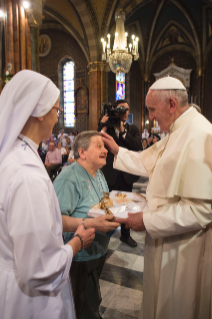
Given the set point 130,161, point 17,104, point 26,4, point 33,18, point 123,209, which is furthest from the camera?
point 33,18

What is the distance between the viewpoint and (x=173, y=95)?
5.09ft

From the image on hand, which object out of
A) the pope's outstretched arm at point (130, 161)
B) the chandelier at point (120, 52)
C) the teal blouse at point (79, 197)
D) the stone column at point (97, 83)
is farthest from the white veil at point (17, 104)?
the stone column at point (97, 83)

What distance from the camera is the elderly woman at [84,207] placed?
1.62 meters

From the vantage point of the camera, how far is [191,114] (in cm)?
159

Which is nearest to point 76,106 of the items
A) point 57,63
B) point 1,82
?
point 57,63

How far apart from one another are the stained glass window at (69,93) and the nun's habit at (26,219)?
50.1 feet

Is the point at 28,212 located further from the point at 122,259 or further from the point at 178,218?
the point at 122,259

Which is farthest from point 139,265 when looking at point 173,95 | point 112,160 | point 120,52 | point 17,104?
point 120,52

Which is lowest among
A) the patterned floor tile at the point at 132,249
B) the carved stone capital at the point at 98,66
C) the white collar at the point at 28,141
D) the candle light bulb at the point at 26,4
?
the patterned floor tile at the point at 132,249

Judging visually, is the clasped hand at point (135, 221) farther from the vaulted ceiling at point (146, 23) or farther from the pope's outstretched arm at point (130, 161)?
the vaulted ceiling at point (146, 23)

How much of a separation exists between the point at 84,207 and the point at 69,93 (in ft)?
50.6

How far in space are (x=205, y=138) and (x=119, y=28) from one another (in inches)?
295

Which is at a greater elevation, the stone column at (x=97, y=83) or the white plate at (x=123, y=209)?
the stone column at (x=97, y=83)

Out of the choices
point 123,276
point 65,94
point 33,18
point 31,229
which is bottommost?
point 123,276
